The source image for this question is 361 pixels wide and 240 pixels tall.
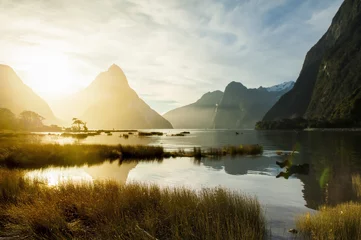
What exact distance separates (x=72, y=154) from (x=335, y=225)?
37890mm

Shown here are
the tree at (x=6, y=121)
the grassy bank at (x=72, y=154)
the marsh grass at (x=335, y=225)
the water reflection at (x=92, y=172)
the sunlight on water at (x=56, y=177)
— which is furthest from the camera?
the tree at (x=6, y=121)

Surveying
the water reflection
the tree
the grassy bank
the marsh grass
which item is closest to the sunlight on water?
the water reflection

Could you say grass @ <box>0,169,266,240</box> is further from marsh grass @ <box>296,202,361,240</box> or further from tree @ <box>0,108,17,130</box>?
tree @ <box>0,108,17,130</box>

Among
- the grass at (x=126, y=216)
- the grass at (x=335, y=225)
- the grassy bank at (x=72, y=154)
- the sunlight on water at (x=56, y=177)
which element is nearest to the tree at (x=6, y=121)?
the grassy bank at (x=72, y=154)

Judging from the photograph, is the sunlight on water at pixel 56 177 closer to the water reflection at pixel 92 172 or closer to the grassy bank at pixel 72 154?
the water reflection at pixel 92 172

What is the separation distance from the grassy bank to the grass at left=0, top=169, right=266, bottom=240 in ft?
74.4

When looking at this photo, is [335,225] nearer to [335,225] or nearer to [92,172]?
[335,225]

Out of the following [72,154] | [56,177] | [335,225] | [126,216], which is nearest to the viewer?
[335,225]

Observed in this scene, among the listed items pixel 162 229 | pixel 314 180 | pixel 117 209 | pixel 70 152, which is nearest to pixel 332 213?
pixel 162 229

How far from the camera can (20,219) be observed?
36.6 feet

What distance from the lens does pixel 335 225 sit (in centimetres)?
1046

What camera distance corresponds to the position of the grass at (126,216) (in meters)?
9.84

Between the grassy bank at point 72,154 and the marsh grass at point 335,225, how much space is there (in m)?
31.7

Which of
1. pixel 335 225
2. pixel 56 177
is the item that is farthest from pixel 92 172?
pixel 335 225
